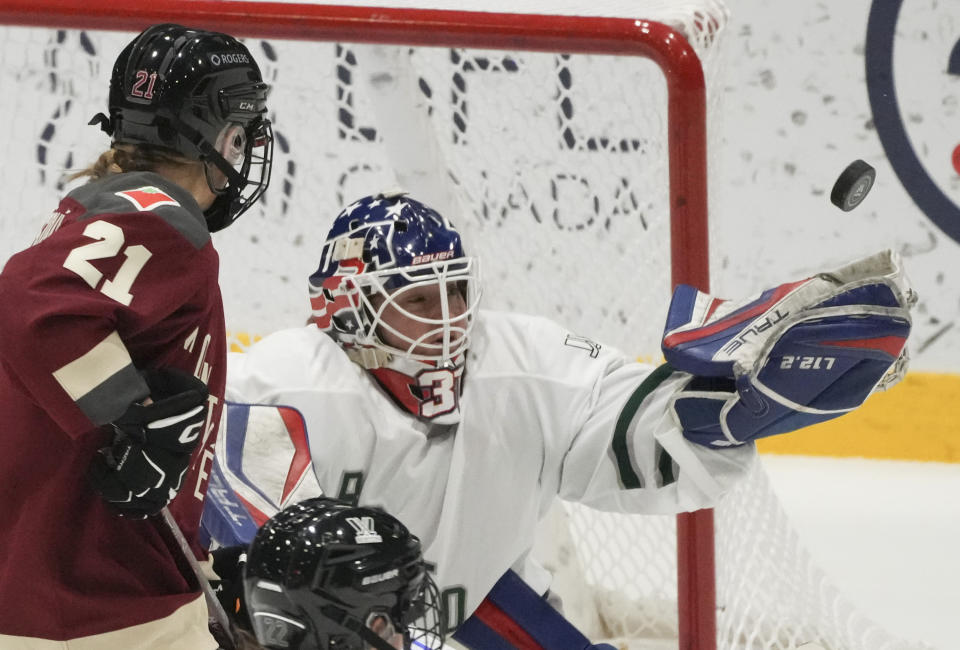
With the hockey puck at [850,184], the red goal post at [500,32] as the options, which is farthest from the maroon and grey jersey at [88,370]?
the red goal post at [500,32]

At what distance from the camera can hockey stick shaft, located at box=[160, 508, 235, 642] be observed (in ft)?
4.90

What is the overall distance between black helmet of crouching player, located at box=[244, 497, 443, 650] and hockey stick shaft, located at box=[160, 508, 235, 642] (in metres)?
0.08

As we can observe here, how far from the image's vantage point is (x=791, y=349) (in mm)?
1712

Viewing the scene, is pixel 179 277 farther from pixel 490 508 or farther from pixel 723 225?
pixel 723 225

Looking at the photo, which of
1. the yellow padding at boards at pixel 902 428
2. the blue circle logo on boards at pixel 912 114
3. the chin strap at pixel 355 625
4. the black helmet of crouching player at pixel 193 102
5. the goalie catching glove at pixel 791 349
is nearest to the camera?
the chin strap at pixel 355 625

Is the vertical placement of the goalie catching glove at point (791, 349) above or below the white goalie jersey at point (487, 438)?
above

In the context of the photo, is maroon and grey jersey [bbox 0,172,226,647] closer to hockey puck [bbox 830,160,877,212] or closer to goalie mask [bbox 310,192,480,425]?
goalie mask [bbox 310,192,480,425]

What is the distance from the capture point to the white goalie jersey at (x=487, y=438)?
7.02ft

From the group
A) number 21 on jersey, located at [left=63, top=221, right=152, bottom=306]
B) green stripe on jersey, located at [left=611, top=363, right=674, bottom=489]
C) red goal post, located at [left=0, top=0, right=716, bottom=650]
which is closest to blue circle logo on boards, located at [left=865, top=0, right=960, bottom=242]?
red goal post, located at [left=0, top=0, right=716, bottom=650]

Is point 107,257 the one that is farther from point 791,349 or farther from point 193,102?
point 791,349

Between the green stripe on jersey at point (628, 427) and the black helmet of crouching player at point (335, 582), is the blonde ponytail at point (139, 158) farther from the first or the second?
the green stripe on jersey at point (628, 427)

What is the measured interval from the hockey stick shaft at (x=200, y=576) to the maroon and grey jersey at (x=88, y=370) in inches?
0.7

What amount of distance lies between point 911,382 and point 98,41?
261 cm

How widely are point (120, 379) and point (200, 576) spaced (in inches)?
14.2
